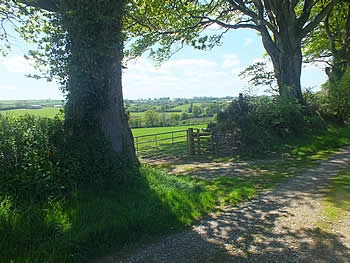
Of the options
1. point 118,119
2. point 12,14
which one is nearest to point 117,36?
point 118,119

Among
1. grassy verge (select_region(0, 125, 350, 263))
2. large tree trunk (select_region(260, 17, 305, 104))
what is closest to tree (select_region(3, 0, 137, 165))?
grassy verge (select_region(0, 125, 350, 263))

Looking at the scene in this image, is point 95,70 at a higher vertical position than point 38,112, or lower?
higher

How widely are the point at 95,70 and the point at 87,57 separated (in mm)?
305

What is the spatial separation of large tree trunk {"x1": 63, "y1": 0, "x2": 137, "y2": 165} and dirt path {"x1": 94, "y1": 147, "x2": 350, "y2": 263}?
2.35m

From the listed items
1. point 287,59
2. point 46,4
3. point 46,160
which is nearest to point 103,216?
point 46,160

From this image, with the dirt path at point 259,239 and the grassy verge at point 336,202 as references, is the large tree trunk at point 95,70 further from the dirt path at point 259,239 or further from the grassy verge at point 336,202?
the grassy verge at point 336,202

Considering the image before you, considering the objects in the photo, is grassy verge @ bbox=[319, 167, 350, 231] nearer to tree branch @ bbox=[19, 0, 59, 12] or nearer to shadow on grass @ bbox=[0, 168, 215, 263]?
shadow on grass @ bbox=[0, 168, 215, 263]

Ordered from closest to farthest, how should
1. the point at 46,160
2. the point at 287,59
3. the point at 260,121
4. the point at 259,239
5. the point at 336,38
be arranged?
the point at 259,239
the point at 46,160
the point at 260,121
the point at 287,59
the point at 336,38

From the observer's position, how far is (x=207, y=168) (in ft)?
35.2

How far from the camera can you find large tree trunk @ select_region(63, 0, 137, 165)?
5.20 meters

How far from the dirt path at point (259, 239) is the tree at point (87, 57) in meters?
2.38

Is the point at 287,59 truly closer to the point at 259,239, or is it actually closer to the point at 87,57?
the point at 87,57

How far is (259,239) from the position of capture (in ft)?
12.8

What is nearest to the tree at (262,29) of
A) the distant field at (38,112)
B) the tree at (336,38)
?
the tree at (336,38)
